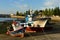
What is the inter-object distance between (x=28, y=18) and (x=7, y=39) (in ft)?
41.6

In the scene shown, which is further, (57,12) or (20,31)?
(57,12)

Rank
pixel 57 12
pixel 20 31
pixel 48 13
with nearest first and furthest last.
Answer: pixel 20 31 < pixel 57 12 < pixel 48 13

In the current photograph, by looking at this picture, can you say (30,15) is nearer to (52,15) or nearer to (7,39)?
(7,39)

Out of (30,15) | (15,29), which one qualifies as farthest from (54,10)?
(15,29)

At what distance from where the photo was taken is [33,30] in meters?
36.1

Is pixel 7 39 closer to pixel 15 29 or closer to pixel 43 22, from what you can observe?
pixel 15 29

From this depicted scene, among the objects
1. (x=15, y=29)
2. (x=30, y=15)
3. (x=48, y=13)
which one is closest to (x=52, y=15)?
(x=48, y=13)

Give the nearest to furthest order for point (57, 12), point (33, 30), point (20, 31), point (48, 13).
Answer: point (20, 31) < point (33, 30) < point (57, 12) < point (48, 13)

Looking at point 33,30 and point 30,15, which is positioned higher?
point 30,15

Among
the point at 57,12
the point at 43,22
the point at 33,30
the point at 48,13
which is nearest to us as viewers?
the point at 33,30

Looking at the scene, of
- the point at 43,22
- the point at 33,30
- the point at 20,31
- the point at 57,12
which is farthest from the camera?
the point at 57,12

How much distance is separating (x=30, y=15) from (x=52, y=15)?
252 feet

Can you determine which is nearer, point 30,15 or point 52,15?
point 30,15

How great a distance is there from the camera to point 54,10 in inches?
4373
